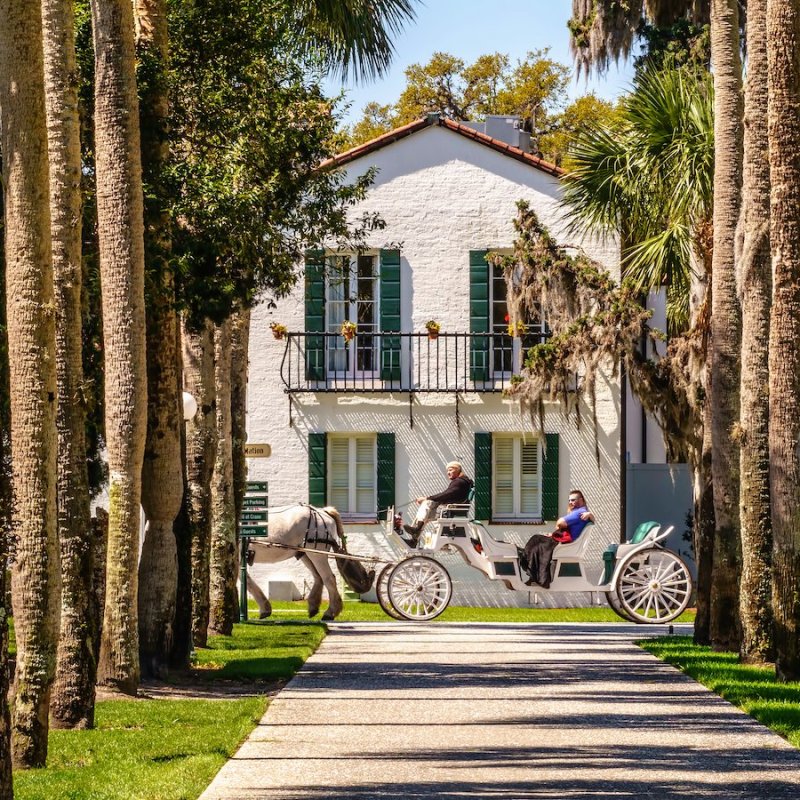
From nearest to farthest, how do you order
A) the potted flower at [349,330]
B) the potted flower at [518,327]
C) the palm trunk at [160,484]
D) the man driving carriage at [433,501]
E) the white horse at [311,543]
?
the palm trunk at [160,484], the white horse at [311,543], the man driving carriage at [433,501], the potted flower at [518,327], the potted flower at [349,330]

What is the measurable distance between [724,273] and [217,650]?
6681 mm

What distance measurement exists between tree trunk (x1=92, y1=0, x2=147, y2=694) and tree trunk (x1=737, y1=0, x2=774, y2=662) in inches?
222

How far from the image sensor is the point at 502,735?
11531 millimetres

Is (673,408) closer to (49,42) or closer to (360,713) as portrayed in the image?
(360,713)

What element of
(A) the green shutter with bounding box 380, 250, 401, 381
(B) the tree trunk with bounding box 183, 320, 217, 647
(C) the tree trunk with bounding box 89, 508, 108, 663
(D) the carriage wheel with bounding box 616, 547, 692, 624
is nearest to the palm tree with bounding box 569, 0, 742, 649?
(D) the carriage wheel with bounding box 616, 547, 692, 624

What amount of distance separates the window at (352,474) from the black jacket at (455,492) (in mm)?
6687

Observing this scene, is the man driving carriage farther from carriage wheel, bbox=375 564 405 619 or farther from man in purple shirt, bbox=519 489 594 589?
man in purple shirt, bbox=519 489 594 589

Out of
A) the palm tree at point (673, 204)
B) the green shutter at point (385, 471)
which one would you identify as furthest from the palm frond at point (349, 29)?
the green shutter at point (385, 471)

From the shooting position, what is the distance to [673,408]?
22.0 m

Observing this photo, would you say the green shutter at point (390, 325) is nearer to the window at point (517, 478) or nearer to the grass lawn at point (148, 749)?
the window at point (517, 478)

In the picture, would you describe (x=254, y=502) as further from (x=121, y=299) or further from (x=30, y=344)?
(x=30, y=344)

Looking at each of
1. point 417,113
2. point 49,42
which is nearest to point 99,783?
point 49,42

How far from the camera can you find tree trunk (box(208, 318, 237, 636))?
20734 millimetres

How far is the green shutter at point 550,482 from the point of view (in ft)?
101
